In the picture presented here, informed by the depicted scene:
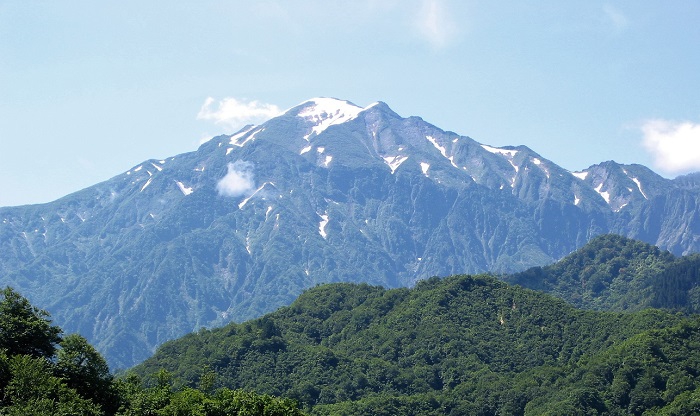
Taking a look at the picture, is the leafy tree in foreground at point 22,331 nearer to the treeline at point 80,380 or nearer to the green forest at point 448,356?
the treeline at point 80,380

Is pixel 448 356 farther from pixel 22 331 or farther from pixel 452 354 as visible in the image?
pixel 22 331

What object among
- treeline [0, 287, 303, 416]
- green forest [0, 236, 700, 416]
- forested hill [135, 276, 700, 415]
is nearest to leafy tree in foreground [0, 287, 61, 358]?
treeline [0, 287, 303, 416]

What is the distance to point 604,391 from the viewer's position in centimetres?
12681

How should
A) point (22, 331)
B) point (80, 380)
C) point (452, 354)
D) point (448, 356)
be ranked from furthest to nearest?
point (452, 354) < point (448, 356) < point (22, 331) < point (80, 380)

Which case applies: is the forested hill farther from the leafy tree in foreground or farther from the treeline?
the leafy tree in foreground

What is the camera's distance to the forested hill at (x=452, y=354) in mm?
126750

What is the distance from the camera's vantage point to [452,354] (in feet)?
509

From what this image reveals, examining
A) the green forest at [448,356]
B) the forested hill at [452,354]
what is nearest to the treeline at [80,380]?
the green forest at [448,356]

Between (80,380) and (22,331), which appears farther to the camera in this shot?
(22,331)

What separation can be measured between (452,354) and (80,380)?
9903cm

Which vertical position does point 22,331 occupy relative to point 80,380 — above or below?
above

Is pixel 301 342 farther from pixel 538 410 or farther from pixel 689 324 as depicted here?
pixel 689 324

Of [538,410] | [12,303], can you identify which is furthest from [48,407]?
[538,410]

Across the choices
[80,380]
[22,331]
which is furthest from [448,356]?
[22,331]
